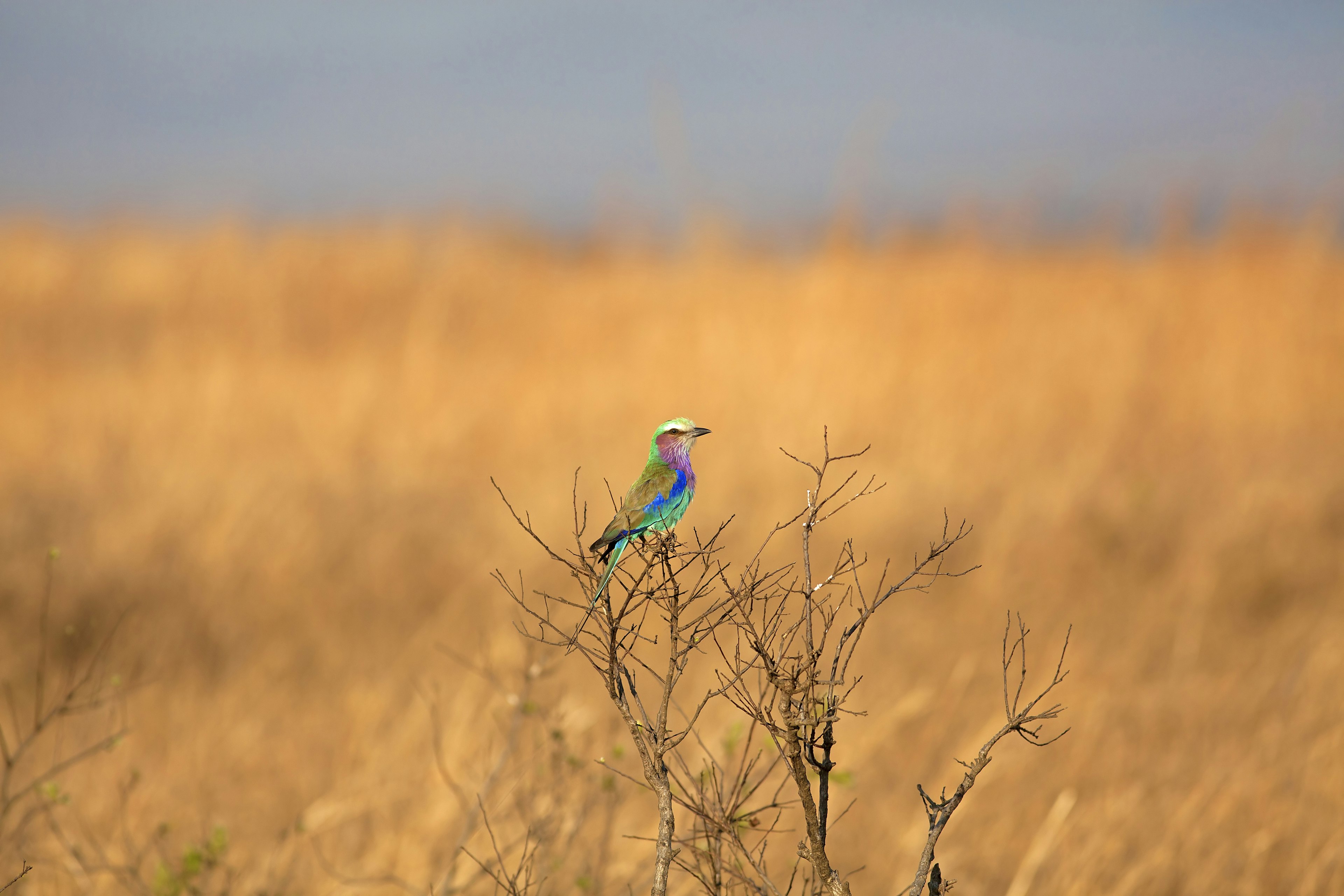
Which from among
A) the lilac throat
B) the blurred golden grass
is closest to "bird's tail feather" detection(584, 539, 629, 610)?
the lilac throat

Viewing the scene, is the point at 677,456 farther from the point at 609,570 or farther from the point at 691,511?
the point at 691,511

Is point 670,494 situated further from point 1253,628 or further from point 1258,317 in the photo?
point 1258,317

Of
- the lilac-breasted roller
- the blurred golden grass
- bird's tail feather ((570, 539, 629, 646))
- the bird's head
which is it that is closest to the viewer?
bird's tail feather ((570, 539, 629, 646))

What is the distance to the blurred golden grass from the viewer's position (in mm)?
3697

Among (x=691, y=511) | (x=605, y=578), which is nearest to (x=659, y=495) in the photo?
(x=605, y=578)

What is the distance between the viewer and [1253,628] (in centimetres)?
571

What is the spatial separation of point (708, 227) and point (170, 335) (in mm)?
6036

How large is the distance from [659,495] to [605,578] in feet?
0.64

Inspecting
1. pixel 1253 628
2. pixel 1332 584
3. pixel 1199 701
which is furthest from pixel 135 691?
pixel 1332 584

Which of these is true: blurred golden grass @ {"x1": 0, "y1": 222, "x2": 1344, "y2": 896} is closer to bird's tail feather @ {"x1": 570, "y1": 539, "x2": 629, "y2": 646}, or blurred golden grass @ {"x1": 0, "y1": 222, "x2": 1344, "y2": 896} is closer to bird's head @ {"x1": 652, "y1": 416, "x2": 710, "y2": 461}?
bird's tail feather @ {"x1": 570, "y1": 539, "x2": 629, "y2": 646}

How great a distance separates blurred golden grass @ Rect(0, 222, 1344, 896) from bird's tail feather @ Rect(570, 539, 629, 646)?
1122 millimetres

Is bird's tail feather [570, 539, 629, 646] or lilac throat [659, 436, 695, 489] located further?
lilac throat [659, 436, 695, 489]

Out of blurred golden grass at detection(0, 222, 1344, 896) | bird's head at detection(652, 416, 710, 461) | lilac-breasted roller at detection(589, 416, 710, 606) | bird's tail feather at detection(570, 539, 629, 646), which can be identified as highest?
blurred golden grass at detection(0, 222, 1344, 896)

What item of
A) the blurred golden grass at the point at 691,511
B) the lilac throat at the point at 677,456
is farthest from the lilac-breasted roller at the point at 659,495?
the blurred golden grass at the point at 691,511
